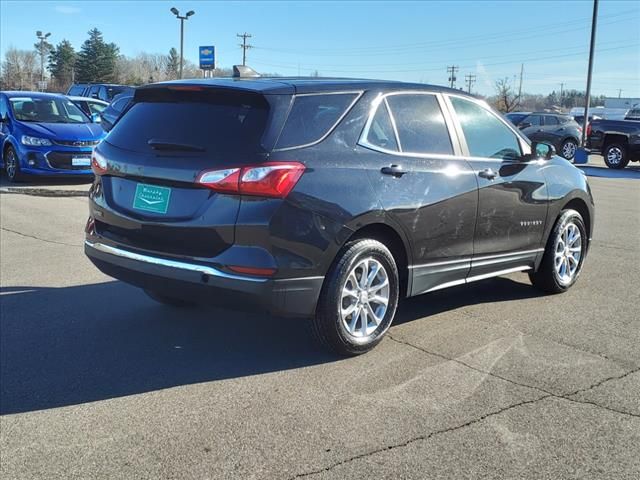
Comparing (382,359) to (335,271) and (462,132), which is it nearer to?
(335,271)

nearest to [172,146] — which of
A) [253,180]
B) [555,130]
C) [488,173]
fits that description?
[253,180]

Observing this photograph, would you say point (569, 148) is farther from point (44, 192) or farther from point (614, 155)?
point (44, 192)

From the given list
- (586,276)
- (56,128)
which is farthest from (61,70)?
(586,276)

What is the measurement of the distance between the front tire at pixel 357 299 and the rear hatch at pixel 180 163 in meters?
0.76

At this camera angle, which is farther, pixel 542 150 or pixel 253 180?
pixel 542 150

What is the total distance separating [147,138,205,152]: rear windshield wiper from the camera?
4.05 m

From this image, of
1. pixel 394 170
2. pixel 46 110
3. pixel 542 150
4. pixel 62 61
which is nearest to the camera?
pixel 394 170

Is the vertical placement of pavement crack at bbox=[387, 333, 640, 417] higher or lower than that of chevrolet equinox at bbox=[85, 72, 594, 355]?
lower

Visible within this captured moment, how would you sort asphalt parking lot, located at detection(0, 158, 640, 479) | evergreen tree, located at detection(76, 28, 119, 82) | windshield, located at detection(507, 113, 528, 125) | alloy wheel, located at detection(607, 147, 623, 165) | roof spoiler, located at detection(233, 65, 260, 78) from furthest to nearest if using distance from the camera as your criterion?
evergreen tree, located at detection(76, 28, 119, 82)
windshield, located at detection(507, 113, 528, 125)
alloy wheel, located at detection(607, 147, 623, 165)
roof spoiler, located at detection(233, 65, 260, 78)
asphalt parking lot, located at detection(0, 158, 640, 479)

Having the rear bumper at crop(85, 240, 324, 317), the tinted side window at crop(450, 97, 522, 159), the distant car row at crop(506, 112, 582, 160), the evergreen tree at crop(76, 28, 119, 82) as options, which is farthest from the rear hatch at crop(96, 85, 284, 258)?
the evergreen tree at crop(76, 28, 119, 82)

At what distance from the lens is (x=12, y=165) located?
45.1ft

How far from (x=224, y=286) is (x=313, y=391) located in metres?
0.82

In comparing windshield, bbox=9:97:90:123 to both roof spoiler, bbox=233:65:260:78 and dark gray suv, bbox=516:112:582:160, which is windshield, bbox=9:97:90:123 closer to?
roof spoiler, bbox=233:65:260:78

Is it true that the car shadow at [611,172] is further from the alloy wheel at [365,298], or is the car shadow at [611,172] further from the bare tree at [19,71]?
the bare tree at [19,71]
